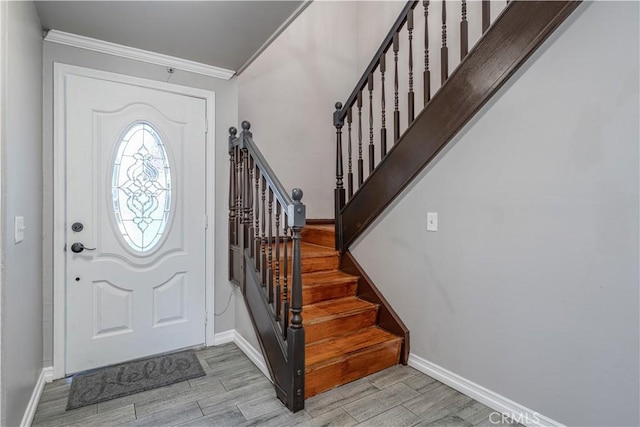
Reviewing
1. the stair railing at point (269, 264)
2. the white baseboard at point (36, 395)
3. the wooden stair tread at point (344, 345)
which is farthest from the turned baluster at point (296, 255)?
the white baseboard at point (36, 395)

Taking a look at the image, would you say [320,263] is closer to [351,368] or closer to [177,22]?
[351,368]

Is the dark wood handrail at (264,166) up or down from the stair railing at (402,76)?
down

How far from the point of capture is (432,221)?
91.4 inches

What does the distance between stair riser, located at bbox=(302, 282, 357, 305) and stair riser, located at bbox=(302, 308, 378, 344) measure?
25cm

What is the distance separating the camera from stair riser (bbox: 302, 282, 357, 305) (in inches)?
104

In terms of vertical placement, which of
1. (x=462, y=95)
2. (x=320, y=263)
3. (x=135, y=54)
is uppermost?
(x=135, y=54)

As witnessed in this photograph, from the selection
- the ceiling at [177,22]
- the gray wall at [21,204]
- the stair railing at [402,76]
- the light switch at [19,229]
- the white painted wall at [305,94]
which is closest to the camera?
the gray wall at [21,204]

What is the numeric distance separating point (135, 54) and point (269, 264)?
1.85m

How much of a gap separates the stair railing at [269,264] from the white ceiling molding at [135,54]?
0.50m

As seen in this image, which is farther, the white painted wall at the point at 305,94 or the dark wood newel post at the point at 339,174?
the white painted wall at the point at 305,94

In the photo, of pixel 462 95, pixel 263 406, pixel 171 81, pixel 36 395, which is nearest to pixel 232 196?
pixel 171 81

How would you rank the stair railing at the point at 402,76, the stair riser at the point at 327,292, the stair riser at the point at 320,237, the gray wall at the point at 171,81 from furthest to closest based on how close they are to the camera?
1. the stair riser at the point at 320,237
2. the stair riser at the point at 327,292
3. the stair railing at the point at 402,76
4. the gray wall at the point at 171,81

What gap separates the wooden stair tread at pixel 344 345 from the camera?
2160 millimetres

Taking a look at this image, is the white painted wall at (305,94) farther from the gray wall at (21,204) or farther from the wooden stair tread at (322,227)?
the gray wall at (21,204)
